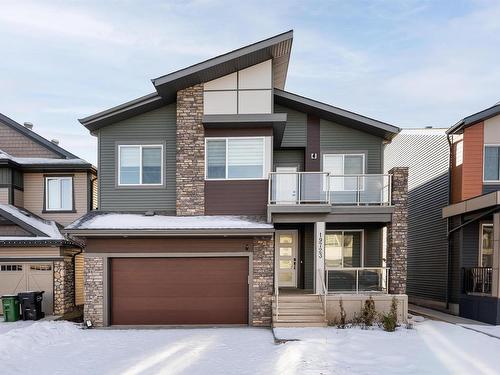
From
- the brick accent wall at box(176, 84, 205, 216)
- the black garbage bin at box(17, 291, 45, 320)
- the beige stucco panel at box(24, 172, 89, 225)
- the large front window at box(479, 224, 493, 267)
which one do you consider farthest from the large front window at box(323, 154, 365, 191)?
the black garbage bin at box(17, 291, 45, 320)

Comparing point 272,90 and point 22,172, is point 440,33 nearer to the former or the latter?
point 272,90

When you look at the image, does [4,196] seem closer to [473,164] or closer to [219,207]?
[219,207]

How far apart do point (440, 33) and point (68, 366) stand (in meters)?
21.1

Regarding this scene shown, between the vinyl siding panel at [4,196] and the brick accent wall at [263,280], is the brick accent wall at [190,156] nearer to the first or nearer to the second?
the brick accent wall at [263,280]

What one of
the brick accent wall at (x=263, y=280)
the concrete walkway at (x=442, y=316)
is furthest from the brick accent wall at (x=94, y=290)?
the concrete walkway at (x=442, y=316)

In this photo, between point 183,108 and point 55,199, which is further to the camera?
point 55,199

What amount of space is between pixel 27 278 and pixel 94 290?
382 centimetres

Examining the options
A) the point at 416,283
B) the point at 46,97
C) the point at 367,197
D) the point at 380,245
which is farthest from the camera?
the point at 46,97

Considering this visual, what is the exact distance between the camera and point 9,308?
36.4ft

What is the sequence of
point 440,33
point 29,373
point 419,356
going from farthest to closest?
point 440,33, point 419,356, point 29,373

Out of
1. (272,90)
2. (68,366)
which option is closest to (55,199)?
(68,366)

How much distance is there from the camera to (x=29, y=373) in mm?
6680

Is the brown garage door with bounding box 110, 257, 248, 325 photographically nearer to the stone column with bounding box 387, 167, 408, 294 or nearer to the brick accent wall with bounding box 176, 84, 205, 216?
the brick accent wall with bounding box 176, 84, 205, 216

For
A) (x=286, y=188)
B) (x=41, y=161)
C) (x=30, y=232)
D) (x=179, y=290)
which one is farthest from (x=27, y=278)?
(x=286, y=188)
